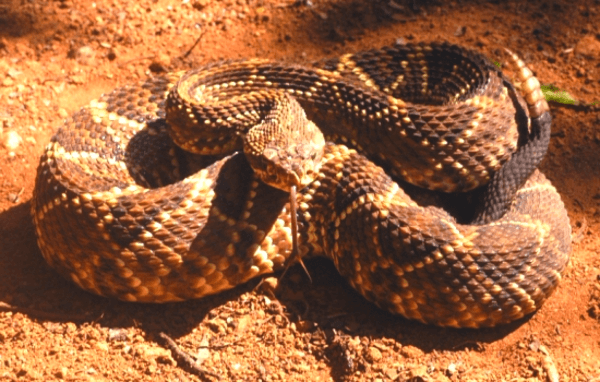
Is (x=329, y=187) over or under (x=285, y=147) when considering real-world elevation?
under

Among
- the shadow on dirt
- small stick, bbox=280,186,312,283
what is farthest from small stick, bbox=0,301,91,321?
small stick, bbox=280,186,312,283

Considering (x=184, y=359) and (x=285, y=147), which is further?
(x=285, y=147)

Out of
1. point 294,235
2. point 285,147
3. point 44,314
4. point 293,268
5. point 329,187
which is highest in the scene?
point 285,147

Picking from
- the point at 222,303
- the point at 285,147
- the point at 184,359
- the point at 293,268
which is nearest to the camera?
the point at 184,359

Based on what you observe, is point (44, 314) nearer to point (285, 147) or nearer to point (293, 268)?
point (293, 268)

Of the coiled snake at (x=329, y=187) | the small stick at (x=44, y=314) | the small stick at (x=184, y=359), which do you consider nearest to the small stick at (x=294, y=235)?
the coiled snake at (x=329, y=187)

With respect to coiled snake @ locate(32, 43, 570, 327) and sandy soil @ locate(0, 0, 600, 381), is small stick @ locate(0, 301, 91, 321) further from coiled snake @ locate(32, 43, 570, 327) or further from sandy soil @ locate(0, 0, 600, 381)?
coiled snake @ locate(32, 43, 570, 327)

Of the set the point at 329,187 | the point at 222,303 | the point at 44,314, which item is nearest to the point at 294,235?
the point at 329,187
